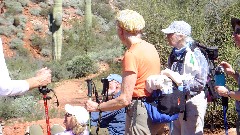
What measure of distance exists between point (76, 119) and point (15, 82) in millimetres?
1256

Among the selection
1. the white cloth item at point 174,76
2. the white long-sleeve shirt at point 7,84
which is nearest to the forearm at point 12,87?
the white long-sleeve shirt at point 7,84

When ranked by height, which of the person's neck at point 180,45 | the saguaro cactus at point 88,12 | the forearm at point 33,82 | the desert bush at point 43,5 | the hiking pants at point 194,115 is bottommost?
the hiking pants at point 194,115

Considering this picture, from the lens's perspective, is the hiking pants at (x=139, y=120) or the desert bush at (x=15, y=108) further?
the desert bush at (x=15, y=108)

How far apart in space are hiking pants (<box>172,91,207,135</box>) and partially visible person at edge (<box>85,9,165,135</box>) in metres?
0.83

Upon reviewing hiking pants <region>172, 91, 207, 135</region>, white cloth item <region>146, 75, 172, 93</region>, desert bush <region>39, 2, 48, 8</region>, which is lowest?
hiking pants <region>172, 91, 207, 135</region>

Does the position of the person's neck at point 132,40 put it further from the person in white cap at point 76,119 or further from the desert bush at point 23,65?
the desert bush at point 23,65

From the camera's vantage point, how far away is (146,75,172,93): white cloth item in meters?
3.83

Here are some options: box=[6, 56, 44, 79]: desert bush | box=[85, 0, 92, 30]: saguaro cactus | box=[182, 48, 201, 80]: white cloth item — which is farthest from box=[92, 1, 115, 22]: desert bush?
box=[182, 48, 201, 80]: white cloth item

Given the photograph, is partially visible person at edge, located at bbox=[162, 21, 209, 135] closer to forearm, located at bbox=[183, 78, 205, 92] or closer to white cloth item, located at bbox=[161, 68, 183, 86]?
forearm, located at bbox=[183, 78, 205, 92]

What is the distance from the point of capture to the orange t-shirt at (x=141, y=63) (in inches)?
150

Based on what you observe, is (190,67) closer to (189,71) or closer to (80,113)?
(189,71)

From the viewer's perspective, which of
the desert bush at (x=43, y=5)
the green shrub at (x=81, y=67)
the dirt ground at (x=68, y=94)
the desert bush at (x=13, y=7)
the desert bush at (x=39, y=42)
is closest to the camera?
the dirt ground at (x=68, y=94)

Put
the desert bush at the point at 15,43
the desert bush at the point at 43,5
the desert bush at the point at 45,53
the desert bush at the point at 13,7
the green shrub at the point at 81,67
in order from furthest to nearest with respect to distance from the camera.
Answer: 1. the desert bush at the point at 43,5
2. the desert bush at the point at 13,7
3. the desert bush at the point at 15,43
4. the desert bush at the point at 45,53
5. the green shrub at the point at 81,67

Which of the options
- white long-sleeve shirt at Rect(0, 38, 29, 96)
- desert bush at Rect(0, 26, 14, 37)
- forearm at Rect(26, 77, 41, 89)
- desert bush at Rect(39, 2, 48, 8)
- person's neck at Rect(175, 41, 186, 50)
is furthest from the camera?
desert bush at Rect(39, 2, 48, 8)
